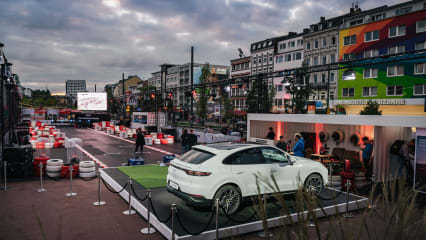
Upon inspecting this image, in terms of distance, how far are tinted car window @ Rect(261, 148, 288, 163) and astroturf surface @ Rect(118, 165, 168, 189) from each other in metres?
3.80

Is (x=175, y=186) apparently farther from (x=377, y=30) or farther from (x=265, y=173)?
(x=377, y=30)

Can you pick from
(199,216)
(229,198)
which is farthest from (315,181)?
(199,216)

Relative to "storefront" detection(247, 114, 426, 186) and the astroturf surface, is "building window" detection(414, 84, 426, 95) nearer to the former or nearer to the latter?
"storefront" detection(247, 114, 426, 186)

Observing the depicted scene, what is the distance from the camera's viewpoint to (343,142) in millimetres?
15062

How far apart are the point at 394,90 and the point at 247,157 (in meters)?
35.4

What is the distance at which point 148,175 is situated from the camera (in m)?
11.5

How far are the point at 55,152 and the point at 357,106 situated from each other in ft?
96.6

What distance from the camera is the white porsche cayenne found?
6.79m

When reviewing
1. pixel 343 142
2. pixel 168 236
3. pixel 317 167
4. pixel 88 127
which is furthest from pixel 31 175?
pixel 88 127

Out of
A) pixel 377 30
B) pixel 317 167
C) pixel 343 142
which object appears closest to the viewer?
pixel 317 167

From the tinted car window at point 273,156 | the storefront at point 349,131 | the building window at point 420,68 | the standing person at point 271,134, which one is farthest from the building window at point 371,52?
the tinted car window at point 273,156

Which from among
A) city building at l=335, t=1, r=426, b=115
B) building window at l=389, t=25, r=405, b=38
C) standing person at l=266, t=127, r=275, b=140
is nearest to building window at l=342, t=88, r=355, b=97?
city building at l=335, t=1, r=426, b=115

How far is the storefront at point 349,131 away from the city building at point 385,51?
1500 cm

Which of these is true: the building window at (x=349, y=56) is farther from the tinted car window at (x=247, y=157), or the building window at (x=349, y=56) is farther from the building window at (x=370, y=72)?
the tinted car window at (x=247, y=157)
